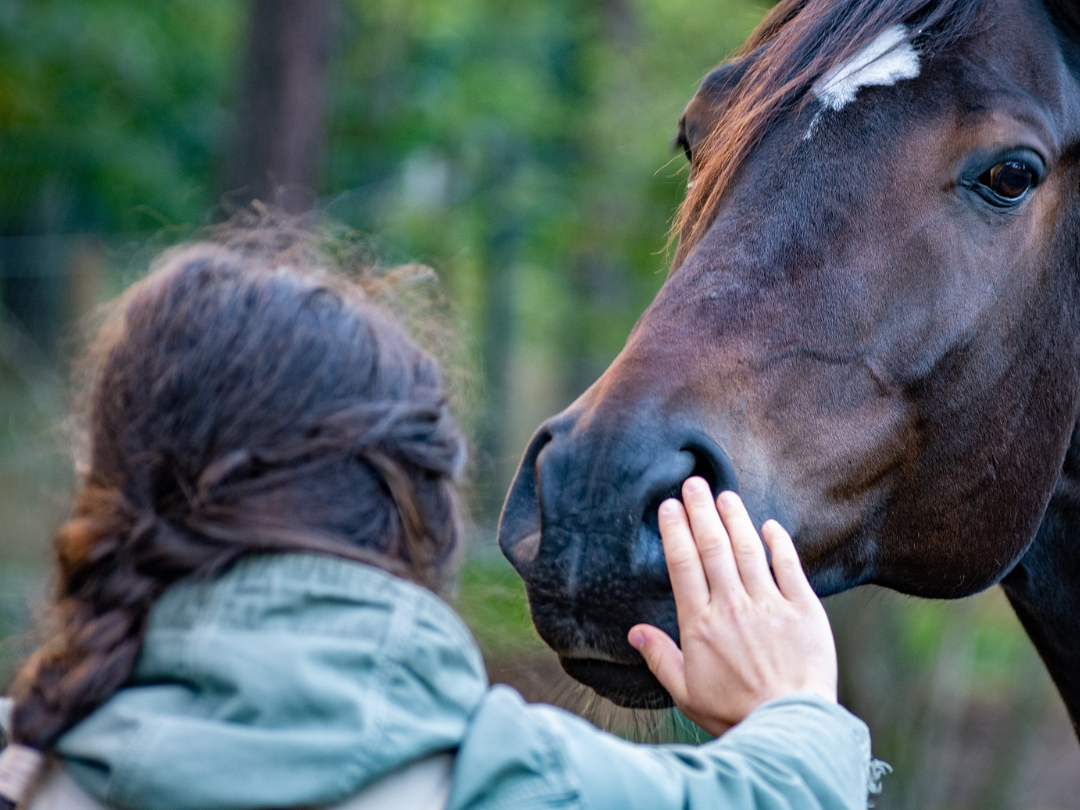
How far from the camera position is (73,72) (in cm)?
973

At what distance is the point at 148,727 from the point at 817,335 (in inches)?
48.6

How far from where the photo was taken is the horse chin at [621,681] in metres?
→ 1.74

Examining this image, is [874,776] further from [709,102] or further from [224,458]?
[709,102]

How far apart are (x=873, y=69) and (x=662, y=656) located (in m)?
1.14

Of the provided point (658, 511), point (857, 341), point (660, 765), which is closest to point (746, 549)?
point (658, 511)

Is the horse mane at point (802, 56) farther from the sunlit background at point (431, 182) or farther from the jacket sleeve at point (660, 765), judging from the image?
the sunlit background at point (431, 182)

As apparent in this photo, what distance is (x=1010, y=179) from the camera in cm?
195

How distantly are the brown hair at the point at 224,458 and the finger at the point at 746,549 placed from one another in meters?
0.41

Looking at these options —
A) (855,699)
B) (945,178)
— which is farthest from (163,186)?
(945,178)

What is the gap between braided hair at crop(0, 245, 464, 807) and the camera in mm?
1243

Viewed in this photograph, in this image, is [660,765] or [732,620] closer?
[660,765]

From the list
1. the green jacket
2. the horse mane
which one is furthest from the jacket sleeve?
the horse mane

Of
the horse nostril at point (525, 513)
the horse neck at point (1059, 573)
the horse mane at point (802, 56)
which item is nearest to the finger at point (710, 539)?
the horse nostril at point (525, 513)

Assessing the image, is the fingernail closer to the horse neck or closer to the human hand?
the human hand
